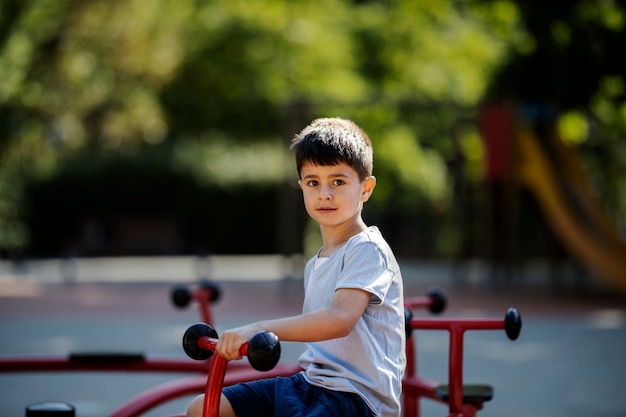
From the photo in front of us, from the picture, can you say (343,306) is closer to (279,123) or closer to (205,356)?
(205,356)

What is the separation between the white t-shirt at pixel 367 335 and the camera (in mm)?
2467

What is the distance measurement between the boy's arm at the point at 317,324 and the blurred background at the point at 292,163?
11.0 feet

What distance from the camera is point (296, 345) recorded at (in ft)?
26.6

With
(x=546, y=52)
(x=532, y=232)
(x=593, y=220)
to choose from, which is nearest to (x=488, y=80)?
(x=546, y=52)

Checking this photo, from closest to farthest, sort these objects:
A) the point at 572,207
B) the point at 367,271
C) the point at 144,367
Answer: the point at 367,271 < the point at 144,367 < the point at 572,207

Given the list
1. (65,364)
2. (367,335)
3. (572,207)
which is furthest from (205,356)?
(572,207)

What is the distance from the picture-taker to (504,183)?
13.5 meters

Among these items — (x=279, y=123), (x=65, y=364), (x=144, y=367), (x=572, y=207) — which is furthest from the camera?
(x=279, y=123)

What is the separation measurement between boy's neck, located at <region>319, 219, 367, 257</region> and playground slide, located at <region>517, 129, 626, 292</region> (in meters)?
10.5

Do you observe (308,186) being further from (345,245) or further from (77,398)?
(77,398)

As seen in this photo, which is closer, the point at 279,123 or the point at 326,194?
the point at 326,194

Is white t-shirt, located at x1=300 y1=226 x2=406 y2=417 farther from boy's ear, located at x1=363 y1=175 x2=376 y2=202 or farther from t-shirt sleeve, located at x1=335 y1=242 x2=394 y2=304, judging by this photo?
boy's ear, located at x1=363 y1=175 x2=376 y2=202

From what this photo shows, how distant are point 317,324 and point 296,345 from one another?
584 cm

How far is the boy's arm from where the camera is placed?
7.20 ft
